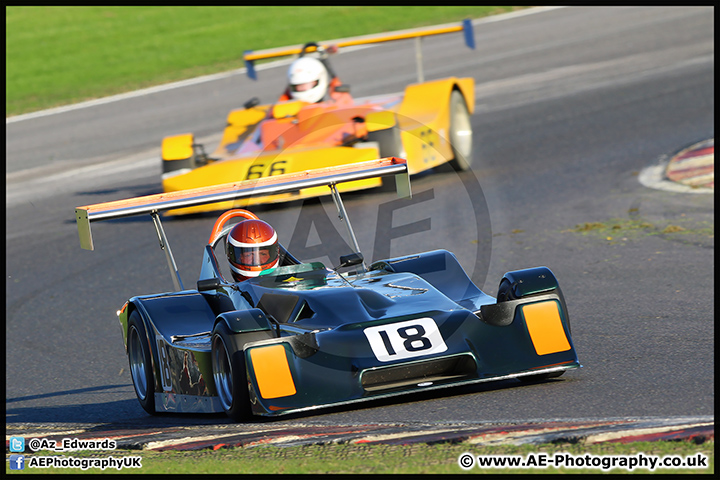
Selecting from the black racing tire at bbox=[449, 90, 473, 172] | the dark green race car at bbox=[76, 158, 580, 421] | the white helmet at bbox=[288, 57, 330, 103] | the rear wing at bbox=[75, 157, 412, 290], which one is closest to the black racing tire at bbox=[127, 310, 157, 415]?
the dark green race car at bbox=[76, 158, 580, 421]

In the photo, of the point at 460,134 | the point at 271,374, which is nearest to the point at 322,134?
the point at 460,134

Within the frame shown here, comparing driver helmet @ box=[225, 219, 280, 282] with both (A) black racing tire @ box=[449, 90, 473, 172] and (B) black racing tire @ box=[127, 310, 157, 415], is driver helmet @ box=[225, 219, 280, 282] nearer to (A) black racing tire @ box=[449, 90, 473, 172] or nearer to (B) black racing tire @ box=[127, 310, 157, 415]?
(B) black racing tire @ box=[127, 310, 157, 415]

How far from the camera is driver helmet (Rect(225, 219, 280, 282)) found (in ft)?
21.2

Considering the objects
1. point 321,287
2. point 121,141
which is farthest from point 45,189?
point 321,287

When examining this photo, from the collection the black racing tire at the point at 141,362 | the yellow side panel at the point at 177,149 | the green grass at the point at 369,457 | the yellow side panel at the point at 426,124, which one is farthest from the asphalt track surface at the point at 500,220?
the yellow side panel at the point at 177,149

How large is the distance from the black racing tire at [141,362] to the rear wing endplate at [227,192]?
0.69 m

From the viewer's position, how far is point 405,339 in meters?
5.39

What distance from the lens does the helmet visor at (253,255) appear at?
6484mm

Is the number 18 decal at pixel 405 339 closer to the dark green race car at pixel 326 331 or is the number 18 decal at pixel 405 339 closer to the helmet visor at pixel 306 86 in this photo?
the dark green race car at pixel 326 331

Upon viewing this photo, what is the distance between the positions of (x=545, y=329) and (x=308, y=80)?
8309 mm

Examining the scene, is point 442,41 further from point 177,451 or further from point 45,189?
point 177,451

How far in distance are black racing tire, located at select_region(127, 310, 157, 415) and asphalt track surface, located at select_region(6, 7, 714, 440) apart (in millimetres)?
121

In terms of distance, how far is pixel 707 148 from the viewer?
1298 cm

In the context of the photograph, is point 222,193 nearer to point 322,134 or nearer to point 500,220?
point 500,220
